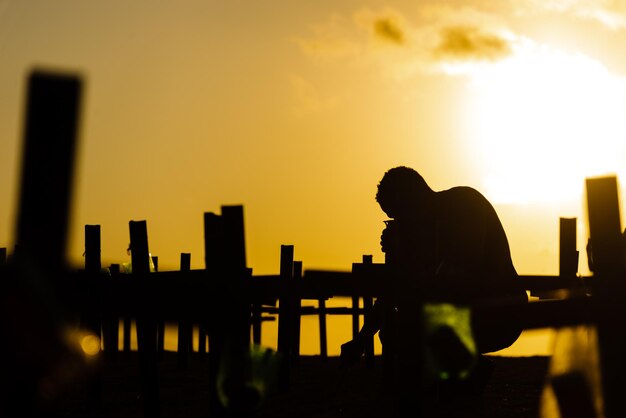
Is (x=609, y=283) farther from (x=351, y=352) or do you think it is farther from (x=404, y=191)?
(x=404, y=191)

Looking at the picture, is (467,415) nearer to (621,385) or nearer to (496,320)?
(621,385)

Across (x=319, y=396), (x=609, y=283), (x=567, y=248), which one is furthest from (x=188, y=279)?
(x=567, y=248)

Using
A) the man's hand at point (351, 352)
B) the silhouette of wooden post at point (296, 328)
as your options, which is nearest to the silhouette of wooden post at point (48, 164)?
the man's hand at point (351, 352)

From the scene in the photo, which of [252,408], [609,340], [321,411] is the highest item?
[609,340]

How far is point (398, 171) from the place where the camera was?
871 cm

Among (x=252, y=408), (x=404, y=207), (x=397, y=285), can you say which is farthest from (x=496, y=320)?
(x=404, y=207)

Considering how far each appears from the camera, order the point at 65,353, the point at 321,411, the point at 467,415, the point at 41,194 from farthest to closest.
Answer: the point at 321,411 → the point at 467,415 → the point at 41,194 → the point at 65,353

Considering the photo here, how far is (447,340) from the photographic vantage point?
4.65 m

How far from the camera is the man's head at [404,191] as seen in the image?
8633mm

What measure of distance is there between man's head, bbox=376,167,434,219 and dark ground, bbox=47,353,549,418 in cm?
175

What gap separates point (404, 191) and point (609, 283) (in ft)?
13.0

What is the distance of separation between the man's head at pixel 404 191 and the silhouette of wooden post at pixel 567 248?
591 cm

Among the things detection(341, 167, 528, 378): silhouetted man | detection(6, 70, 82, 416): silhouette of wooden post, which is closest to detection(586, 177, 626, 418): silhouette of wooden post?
detection(6, 70, 82, 416): silhouette of wooden post

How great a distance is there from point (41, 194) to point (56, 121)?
0.29 meters
